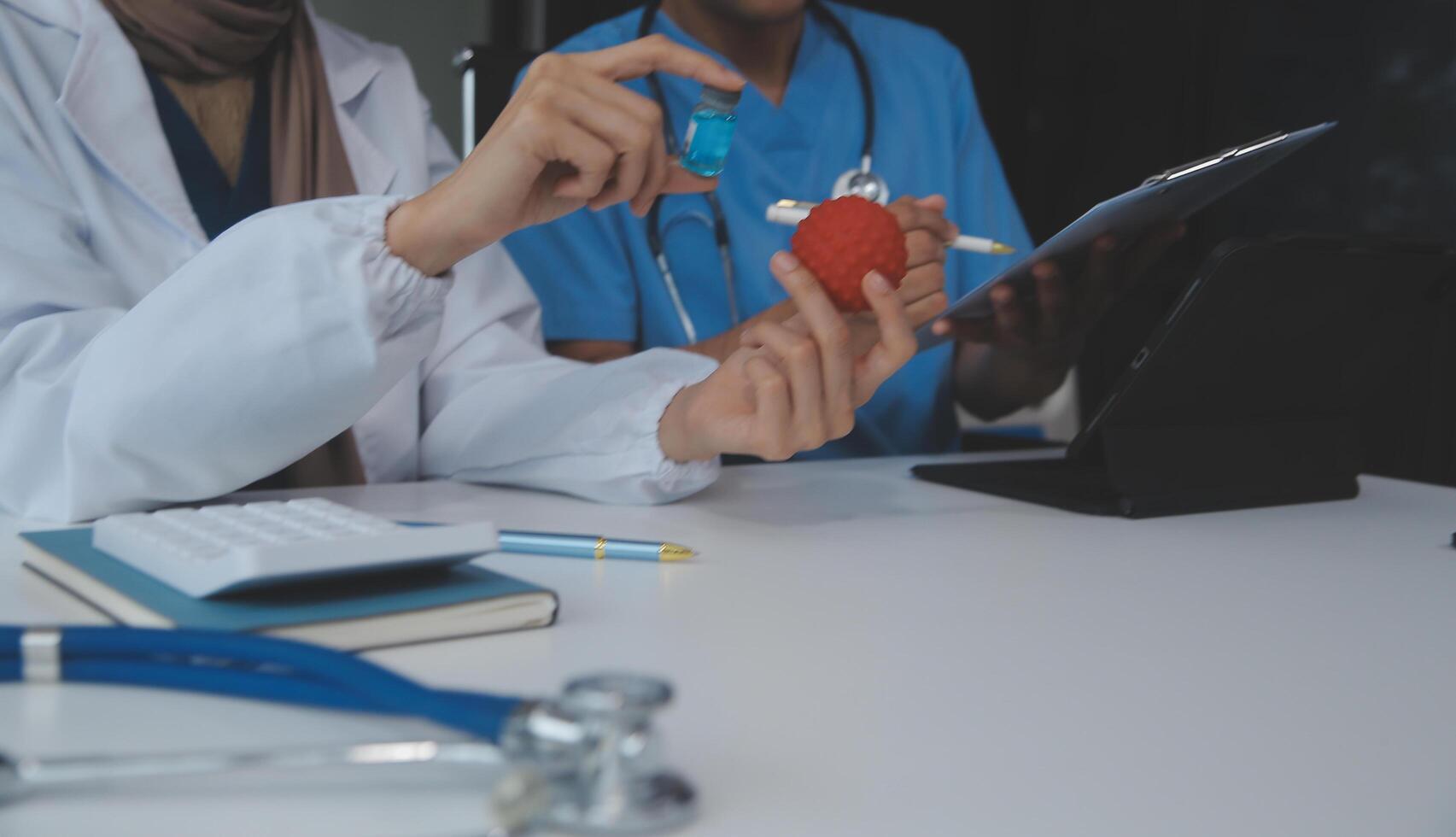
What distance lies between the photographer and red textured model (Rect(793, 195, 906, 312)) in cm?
79

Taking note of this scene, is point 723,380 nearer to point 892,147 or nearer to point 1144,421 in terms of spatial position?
point 1144,421

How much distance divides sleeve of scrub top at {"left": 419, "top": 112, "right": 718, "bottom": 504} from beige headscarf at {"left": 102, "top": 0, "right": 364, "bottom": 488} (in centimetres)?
12

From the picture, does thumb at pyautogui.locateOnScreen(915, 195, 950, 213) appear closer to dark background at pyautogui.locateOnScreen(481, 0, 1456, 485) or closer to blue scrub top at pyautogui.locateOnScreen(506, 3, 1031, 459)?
blue scrub top at pyautogui.locateOnScreen(506, 3, 1031, 459)

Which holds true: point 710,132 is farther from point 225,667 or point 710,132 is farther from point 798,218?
point 225,667

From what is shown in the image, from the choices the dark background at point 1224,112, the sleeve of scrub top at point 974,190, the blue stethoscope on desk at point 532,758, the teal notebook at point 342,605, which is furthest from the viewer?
the dark background at point 1224,112

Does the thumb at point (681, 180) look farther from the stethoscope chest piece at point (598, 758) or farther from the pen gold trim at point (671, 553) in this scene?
the stethoscope chest piece at point (598, 758)

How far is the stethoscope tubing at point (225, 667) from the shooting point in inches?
14.7

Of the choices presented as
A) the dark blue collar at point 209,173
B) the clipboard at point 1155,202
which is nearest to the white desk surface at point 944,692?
the clipboard at point 1155,202

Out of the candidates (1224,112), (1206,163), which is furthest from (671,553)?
(1224,112)

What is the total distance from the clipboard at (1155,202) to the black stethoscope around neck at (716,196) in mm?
437

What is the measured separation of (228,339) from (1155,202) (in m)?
0.63

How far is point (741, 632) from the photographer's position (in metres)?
0.52

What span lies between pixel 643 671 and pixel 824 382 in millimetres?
340

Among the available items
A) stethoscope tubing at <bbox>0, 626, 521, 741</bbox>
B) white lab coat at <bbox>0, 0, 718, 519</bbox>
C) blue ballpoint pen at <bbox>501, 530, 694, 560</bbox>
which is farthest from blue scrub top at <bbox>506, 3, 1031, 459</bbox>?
stethoscope tubing at <bbox>0, 626, 521, 741</bbox>
